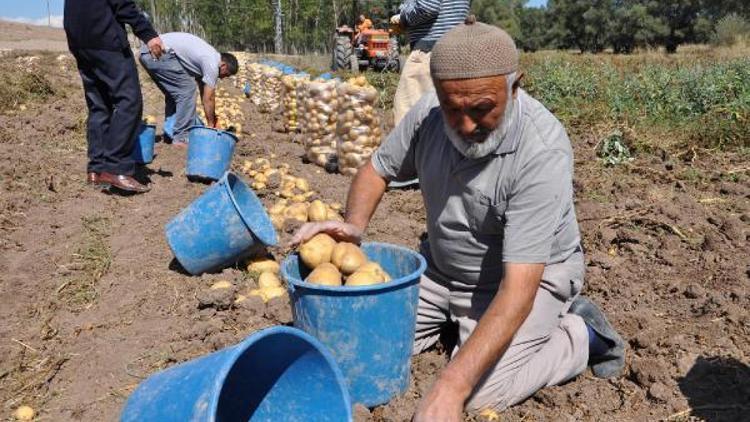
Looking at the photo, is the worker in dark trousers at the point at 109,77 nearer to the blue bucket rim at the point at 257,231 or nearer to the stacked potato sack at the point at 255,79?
the blue bucket rim at the point at 257,231

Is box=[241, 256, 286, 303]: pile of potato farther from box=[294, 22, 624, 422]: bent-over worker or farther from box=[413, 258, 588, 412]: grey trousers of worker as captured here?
box=[413, 258, 588, 412]: grey trousers of worker

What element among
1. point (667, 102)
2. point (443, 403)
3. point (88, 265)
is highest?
point (667, 102)

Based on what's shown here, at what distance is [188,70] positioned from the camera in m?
6.86

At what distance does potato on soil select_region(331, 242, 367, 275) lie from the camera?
234cm

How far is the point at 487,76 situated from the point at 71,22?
4.21 metres

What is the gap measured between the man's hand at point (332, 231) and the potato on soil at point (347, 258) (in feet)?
0.32

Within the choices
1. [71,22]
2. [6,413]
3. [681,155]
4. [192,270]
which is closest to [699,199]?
[681,155]

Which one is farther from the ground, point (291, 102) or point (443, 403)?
point (443, 403)

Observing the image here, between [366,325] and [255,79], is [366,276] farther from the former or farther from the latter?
[255,79]

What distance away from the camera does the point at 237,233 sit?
3514 millimetres

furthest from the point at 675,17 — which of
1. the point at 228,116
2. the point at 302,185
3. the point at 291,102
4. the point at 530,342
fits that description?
the point at 530,342

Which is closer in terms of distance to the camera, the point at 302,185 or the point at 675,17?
the point at 302,185

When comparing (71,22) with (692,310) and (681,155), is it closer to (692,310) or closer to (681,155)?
(692,310)

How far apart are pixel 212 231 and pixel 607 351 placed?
2116mm
